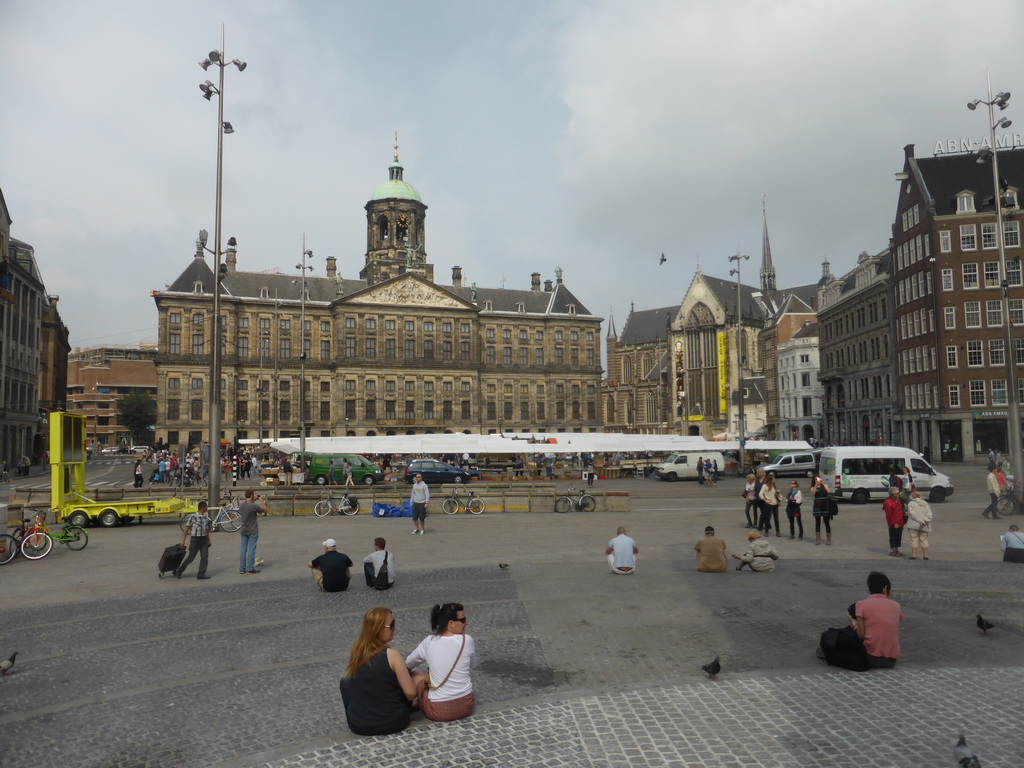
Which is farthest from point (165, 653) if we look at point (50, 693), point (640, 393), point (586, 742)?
point (640, 393)

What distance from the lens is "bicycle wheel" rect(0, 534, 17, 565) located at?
51.9 feet

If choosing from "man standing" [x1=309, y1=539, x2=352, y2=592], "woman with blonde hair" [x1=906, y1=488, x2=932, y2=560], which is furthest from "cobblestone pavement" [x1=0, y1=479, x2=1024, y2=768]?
"woman with blonde hair" [x1=906, y1=488, x2=932, y2=560]

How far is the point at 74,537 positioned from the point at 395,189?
77411 millimetres

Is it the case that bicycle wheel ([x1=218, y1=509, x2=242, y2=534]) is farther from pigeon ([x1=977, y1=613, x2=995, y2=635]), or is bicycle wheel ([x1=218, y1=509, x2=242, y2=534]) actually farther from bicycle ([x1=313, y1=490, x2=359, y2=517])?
pigeon ([x1=977, y1=613, x2=995, y2=635])

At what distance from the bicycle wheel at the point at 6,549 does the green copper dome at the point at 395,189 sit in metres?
77.4

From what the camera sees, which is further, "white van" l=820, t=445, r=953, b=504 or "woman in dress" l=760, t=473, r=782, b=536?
"white van" l=820, t=445, r=953, b=504

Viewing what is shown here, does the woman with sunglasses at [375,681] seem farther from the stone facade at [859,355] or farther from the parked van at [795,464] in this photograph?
the stone facade at [859,355]

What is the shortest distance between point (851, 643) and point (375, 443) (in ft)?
91.3

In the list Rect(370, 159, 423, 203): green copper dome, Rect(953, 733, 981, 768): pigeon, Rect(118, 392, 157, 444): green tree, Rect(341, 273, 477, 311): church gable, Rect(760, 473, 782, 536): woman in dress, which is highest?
Rect(370, 159, 423, 203): green copper dome

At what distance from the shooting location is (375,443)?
112 feet

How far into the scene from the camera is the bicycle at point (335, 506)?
2620 centimetres

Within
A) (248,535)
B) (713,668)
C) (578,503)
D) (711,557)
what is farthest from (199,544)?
(578,503)

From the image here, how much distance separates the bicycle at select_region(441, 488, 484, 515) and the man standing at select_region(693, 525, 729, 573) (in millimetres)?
12908

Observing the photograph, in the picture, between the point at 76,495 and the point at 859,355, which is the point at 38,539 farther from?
the point at 859,355
